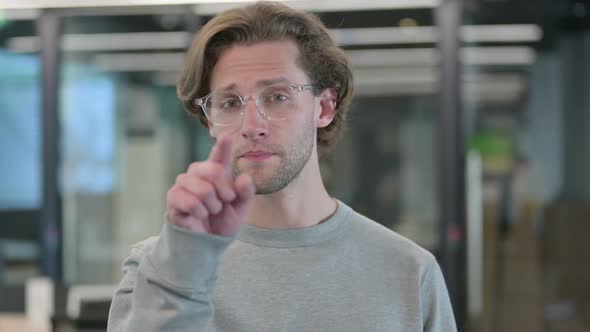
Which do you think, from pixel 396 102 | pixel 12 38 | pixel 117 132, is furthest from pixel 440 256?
pixel 12 38

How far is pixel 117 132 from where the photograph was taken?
5484 millimetres

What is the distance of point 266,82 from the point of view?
58.3 inches

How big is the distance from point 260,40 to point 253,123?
0.68 ft

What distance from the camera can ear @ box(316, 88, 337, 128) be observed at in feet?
5.62

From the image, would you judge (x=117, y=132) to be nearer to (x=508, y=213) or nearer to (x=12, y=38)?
(x=12, y=38)

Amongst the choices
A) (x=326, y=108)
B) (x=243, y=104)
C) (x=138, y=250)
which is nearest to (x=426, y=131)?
(x=326, y=108)

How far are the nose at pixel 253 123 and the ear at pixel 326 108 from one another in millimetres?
259

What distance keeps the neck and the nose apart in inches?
5.2

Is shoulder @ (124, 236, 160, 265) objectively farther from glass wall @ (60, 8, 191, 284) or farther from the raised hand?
glass wall @ (60, 8, 191, 284)

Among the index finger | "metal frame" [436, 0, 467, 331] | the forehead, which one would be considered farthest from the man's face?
"metal frame" [436, 0, 467, 331]

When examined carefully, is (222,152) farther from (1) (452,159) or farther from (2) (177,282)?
(1) (452,159)

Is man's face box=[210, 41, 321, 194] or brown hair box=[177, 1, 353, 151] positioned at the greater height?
brown hair box=[177, 1, 353, 151]

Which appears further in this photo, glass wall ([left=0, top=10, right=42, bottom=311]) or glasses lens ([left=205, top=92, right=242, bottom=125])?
glass wall ([left=0, top=10, right=42, bottom=311])

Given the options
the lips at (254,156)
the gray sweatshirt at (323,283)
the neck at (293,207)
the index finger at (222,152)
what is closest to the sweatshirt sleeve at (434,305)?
the gray sweatshirt at (323,283)
